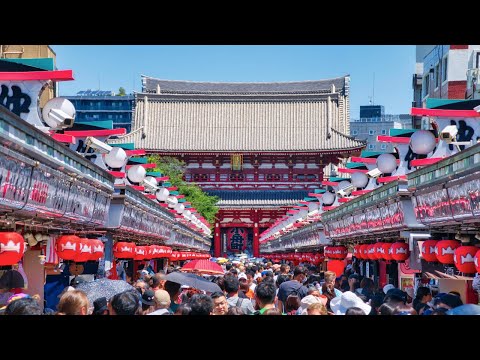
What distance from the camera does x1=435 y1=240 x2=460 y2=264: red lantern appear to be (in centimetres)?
1243

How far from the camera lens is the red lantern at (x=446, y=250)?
12430 millimetres

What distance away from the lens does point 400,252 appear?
16875 mm

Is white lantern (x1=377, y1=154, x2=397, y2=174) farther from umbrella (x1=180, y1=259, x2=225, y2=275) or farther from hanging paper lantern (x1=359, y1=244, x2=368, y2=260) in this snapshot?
umbrella (x1=180, y1=259, x2=225, y2=275)

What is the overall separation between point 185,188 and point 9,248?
46.9m

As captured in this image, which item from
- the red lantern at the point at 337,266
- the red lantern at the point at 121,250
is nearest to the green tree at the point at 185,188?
the red lantern at the point at 337,266

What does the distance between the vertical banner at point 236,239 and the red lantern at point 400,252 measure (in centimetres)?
5809

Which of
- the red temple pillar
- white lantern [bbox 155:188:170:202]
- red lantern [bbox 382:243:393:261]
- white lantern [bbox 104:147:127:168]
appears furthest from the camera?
the red temple pillar

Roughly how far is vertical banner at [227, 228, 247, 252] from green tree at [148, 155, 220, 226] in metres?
12.6

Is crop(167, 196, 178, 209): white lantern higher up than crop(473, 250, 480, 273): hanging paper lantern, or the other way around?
crop(167, 196, 178, 209): white lantern

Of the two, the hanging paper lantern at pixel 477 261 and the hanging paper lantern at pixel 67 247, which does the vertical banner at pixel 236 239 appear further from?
the hanging paper lantern at pixel 477 261

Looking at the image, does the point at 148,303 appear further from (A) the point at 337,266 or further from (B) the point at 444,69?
(B) the point at 444,69

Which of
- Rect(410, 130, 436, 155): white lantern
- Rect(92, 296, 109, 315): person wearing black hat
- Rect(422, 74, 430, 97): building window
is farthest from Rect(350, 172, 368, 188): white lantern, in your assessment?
Rect(422, 74, 430, 97): building window
